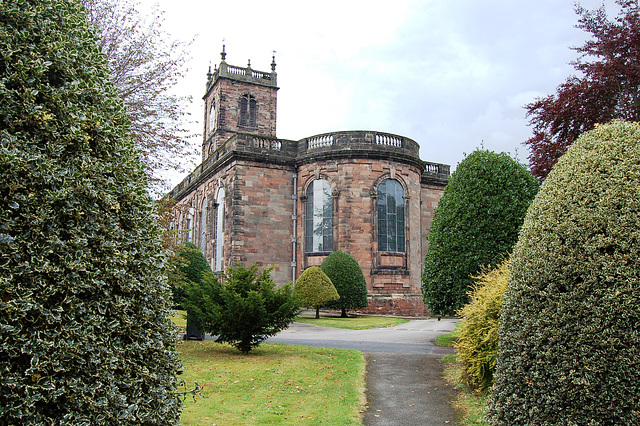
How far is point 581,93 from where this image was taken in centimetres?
1492

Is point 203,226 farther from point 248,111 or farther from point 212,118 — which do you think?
point 212,118

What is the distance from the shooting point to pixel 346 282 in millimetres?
23016

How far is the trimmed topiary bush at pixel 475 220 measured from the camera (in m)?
11.4

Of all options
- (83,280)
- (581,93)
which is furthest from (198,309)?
(581,93)

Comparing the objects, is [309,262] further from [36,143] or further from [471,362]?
[36,143]

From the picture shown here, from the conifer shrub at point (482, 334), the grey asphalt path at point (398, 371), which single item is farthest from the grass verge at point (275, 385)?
the conifer shrub at point (482, 334)

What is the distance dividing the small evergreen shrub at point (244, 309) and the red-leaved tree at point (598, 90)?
9525 millimetres

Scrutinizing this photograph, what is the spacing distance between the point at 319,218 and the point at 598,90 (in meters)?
15.0

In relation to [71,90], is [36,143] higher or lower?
lower

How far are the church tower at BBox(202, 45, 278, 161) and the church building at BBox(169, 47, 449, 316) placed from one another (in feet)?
42.8

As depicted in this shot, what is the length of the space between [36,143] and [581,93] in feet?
52.0

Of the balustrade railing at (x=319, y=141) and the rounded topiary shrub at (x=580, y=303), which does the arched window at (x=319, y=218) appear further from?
the rounded topiary shrub at (x=580, y=303)

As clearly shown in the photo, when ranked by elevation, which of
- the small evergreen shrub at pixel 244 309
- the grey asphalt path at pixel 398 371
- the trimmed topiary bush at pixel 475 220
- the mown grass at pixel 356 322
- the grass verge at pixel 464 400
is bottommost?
the mown grass at pixel 356 322

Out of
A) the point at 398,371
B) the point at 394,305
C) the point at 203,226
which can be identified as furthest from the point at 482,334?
the point at 203,226
